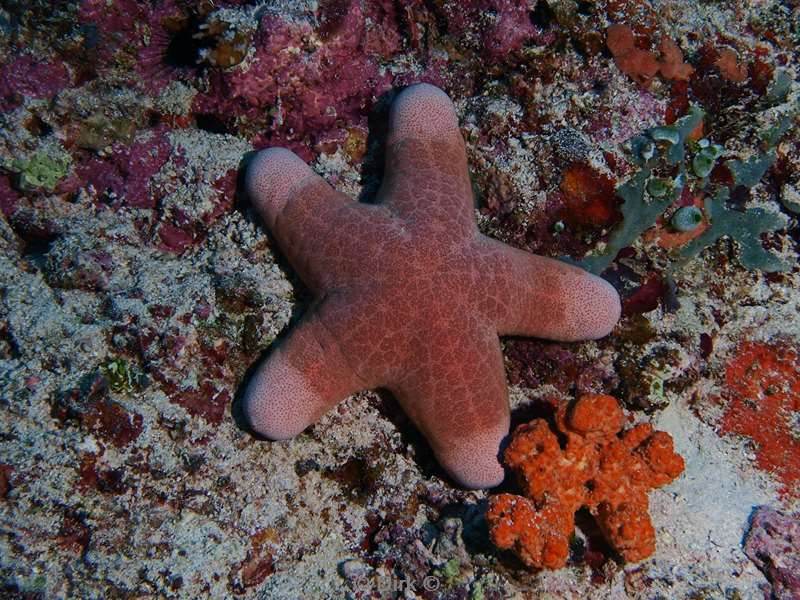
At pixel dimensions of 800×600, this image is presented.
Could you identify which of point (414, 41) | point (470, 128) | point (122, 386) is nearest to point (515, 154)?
point (470, 128)

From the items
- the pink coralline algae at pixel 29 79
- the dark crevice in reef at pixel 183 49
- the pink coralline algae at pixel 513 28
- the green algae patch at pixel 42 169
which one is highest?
the pink coralline algae at pixel 513 28

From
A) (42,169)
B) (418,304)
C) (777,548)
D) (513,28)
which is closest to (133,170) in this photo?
(42,169)

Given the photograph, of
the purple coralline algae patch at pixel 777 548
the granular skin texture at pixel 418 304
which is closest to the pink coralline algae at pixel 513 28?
the granular skin texture at pixel 418 304

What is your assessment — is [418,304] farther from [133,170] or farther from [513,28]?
[133,170]

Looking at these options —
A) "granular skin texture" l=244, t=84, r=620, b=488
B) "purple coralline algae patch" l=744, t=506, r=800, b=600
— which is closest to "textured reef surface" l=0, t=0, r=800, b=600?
"purple coralline algae patch" l=744, t=506, r=800, b=600

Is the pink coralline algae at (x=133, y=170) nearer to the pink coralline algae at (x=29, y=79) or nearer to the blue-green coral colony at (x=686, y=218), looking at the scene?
the pink coralline algae at (x=29, y=79)

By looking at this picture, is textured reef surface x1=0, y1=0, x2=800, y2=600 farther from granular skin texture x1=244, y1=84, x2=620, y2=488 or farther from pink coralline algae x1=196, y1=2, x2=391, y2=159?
granular skin texture x1=244, y1=84, x2=620, y2=488

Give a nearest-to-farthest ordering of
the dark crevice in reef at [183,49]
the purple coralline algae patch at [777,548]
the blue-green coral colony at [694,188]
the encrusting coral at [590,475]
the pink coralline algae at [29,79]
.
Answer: the encrusting coral at [590,475], the purple coralline algae patch at [777,548], the blue-green coral colony at [694,188], the pink coralline algae at [29,79], the dark crevice in reef at [183,49]
